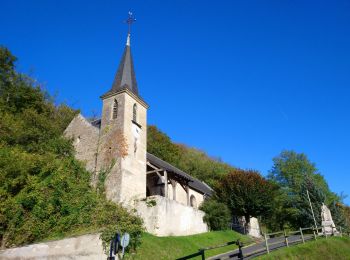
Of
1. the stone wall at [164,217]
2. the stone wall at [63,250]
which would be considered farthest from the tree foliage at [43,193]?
the stone wall at [164,217]

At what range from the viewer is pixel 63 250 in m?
14.6

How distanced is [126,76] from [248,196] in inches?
565

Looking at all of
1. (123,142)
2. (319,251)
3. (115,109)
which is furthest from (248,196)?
(115,109)

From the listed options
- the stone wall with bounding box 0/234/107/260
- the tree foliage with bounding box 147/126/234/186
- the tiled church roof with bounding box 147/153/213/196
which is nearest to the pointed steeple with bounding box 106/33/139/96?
the tiled church roof with bounding box 147/153/213/196

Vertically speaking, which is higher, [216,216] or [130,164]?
[130,164]

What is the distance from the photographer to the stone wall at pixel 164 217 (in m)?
20.5

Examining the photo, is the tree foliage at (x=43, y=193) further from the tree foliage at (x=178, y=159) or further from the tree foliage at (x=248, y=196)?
the tree foliage at (x=178, y=159)

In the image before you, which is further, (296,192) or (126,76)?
(296,192)

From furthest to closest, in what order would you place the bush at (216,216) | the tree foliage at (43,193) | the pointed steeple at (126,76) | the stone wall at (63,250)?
the pointed steeple at (126,76) → the bush at (216,216) → the tree foliage at (43,193) → the stone wall at (63,250)

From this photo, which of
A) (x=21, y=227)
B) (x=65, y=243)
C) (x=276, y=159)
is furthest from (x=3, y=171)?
(x=276, y=159)

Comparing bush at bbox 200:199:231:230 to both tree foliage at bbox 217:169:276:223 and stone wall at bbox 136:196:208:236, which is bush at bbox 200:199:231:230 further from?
stone wall at bbox 136:196:208:236

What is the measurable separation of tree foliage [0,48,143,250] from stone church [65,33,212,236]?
1.12 m

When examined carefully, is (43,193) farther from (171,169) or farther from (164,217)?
(171,169)

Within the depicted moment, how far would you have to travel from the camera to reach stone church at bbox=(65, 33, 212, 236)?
21281 mm
